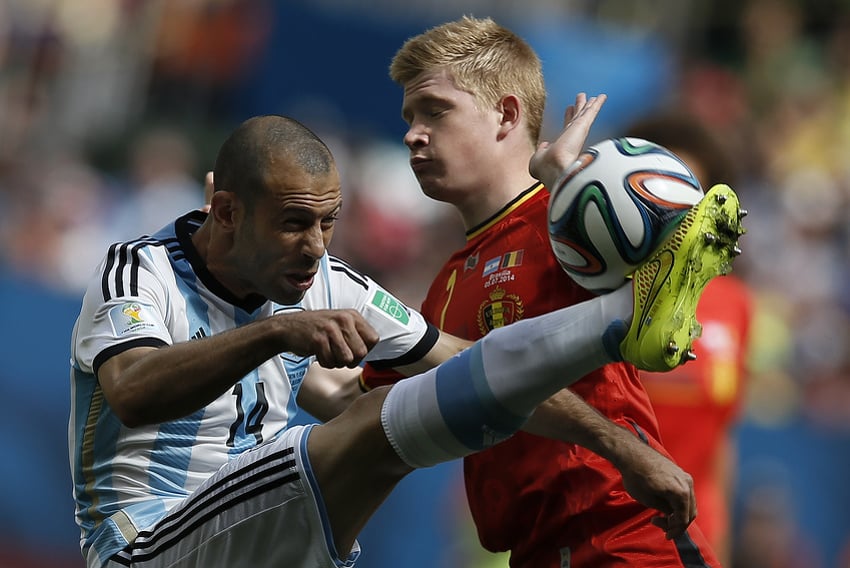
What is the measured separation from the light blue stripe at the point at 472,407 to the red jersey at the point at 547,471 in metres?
0.63

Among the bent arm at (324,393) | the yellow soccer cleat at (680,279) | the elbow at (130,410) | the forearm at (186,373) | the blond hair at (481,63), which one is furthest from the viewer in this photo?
the bent arm at (324,393)

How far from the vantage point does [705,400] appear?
5.91 metres

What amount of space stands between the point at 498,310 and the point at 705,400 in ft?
6.25

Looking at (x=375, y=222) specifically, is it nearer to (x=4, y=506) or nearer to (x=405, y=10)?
(x=405, y=10)

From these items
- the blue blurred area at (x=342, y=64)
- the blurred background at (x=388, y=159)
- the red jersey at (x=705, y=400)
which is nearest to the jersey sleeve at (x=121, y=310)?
the red jersey at (x=705, y=400)

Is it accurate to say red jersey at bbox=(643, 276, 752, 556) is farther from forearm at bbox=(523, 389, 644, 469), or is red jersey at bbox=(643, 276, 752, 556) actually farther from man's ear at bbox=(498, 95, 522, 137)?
forearm at bbox=(523, 389, 644, 469)

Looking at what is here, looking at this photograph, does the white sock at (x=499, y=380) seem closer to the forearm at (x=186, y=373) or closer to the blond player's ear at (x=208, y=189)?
the forearm at (x=186, y=373)

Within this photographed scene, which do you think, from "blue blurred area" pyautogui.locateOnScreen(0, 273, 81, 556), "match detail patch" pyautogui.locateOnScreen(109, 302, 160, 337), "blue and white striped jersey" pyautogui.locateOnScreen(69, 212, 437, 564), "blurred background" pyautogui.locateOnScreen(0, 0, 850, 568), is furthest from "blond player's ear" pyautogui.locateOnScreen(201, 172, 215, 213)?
"blue blurred area" pyautogui.locateOnScreen(0, 273, 81, 556)

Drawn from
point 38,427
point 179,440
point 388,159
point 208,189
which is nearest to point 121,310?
point 179,440

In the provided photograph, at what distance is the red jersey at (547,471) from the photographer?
4152 mm

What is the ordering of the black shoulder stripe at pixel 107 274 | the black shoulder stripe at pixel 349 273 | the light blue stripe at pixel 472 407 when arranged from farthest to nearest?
the black shoulder stripe at pixel 349 273 < the black shoulder stripe at pixel 107 274 < the light blue stripe at pixel 472 407

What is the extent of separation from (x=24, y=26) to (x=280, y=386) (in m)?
10.2

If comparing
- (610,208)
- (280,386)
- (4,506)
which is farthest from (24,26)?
(610,208)

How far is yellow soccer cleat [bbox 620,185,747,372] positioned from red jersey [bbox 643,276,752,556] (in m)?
2.35
